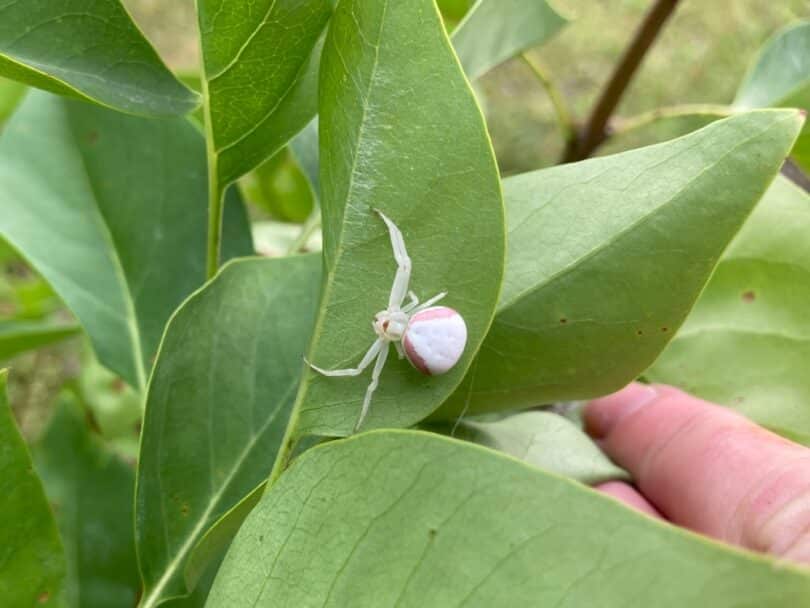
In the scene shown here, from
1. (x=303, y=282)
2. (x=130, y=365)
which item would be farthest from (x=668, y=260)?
(x=130, y=365)

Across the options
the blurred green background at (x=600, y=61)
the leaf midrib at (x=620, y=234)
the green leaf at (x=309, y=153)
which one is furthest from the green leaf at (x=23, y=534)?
the blurred green background at (x=600, y=61)

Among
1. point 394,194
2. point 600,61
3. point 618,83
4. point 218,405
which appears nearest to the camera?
point 394,194

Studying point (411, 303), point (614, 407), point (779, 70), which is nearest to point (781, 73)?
point (779, 70)

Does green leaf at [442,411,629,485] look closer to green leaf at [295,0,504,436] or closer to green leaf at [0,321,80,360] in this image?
green leaf at [295,0,504,436]

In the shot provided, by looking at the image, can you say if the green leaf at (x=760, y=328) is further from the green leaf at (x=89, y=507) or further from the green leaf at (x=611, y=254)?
the green leaf at (x=89, y=507)

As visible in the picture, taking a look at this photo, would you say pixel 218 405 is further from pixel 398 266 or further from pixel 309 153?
pixel 309 153

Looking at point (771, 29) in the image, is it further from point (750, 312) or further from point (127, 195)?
point (127, 195)
